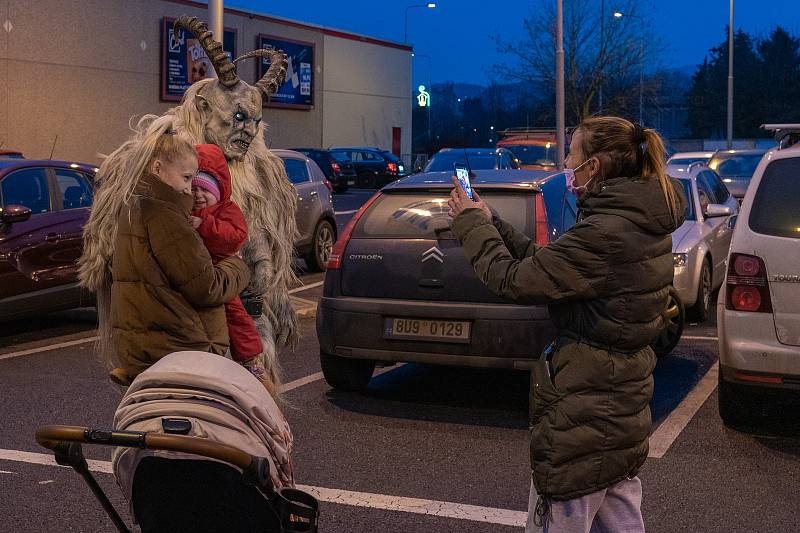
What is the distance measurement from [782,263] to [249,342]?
3519 millimetres

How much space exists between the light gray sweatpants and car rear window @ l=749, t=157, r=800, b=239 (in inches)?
137

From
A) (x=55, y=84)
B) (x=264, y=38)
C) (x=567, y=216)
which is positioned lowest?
(x=567, y=216)

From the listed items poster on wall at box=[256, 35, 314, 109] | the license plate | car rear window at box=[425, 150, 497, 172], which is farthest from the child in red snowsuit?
poster on wall at box=[256, 35, 314, 109]

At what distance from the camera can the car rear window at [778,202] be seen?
21.8 feet

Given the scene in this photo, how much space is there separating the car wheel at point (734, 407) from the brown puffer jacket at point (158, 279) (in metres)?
4.13

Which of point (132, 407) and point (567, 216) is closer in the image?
point (132, 407)

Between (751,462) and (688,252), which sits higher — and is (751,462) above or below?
below

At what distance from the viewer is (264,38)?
40.7m

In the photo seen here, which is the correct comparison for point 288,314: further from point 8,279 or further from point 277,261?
point 8,279

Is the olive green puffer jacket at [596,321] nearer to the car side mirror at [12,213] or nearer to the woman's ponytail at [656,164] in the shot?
the woman's ponytail at [656,164]

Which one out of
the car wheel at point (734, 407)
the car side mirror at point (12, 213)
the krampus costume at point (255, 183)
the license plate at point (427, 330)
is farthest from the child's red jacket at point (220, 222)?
the car side mirror at point (12, 213)

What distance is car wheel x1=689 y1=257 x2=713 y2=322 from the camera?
11500 millimetres

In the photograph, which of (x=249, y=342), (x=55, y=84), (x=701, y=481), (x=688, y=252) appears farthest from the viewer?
(x=55, y=84)

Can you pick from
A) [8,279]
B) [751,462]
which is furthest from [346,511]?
[8,279]
